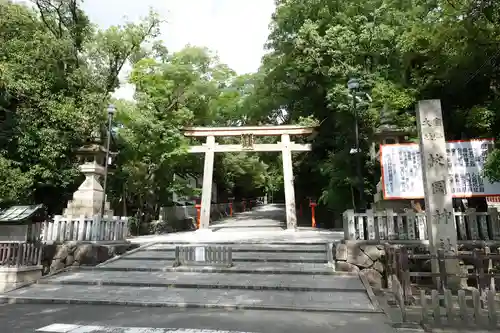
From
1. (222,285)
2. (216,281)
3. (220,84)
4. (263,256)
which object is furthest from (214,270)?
(220,84)

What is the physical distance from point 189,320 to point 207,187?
549 inches

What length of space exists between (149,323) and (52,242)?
24.2 ft

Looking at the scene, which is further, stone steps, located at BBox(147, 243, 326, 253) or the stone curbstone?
stone steps, located at BBox(147, 243, 326, 253)

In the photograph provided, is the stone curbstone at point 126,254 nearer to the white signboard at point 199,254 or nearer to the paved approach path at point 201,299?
the paved approach path at point 201,299

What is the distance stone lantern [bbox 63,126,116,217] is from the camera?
42.6 feet

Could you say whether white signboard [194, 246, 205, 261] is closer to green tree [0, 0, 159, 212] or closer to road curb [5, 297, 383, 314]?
road curb [5, 297, 383, 314]

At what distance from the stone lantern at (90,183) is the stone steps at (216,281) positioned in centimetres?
386

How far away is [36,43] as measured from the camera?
1328 centimetres

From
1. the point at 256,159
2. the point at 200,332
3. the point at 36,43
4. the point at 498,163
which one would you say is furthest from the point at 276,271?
the point at 256,159

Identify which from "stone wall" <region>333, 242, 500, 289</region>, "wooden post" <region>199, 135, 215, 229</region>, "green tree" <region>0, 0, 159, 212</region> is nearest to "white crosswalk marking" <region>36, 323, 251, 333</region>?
"stone wall" <region>333, 242, 500, 289</region>

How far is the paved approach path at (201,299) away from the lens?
18.1 feet

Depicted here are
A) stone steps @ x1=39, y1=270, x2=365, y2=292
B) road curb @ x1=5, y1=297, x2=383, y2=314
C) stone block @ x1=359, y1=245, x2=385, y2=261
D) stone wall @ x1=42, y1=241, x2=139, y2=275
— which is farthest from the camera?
stone wall @ x1=42, y1=241, x2=139, y2=275

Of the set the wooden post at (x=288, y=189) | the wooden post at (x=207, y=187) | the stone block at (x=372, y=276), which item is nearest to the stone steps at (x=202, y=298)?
the stone block at (x=372, y=276)

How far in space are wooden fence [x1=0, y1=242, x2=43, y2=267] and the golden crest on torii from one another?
13075 mm
